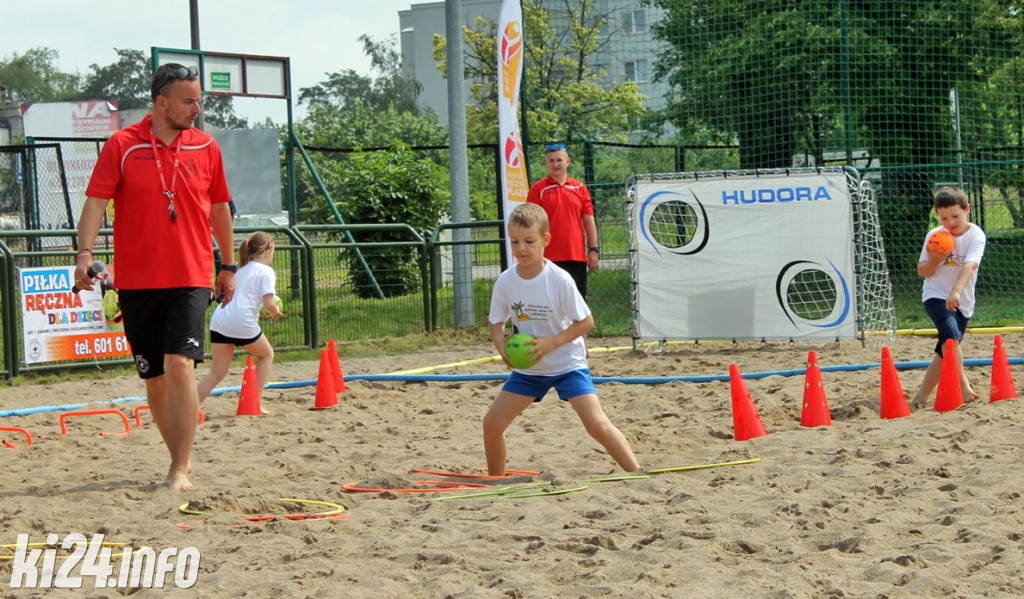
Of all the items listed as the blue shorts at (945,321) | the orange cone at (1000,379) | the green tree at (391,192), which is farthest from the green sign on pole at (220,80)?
the orange cone at (1000,379)

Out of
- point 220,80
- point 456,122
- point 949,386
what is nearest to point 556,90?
point 220,80

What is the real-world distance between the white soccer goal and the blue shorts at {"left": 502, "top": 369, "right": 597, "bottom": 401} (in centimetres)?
686

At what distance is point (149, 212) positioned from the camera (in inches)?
244

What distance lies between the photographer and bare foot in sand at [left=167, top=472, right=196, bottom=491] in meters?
6.20

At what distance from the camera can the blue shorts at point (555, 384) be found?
634 cm

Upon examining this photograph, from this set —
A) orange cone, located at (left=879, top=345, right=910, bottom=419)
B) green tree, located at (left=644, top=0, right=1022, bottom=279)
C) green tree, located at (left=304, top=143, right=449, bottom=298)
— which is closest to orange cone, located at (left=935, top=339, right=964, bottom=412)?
orange cone, located at (left=879, top=345, right=910, bottom=419)

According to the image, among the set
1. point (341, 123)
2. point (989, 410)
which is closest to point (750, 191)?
Result: point (989, 410)

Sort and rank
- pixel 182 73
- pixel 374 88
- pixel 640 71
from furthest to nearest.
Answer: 1. pixel 374 88
2. pixel 640 71
3. pixel 182 73

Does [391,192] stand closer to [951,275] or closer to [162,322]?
[951,275]

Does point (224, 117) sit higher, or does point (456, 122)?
point (224, 117)

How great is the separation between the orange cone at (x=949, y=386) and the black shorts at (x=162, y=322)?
498 centimetres

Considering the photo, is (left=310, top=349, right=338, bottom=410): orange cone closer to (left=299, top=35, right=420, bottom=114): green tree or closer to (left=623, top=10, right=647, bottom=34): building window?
(left=623, top=10, right=647, bottom=34): building window

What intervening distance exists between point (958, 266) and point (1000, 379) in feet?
2.77

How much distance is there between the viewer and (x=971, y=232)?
840 centimetres
